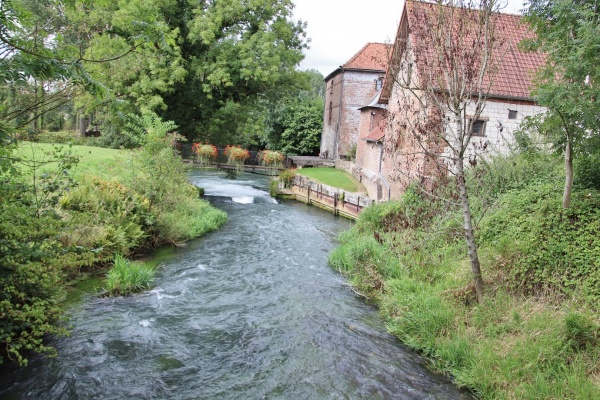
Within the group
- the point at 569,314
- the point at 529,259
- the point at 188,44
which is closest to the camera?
the point at 569,314

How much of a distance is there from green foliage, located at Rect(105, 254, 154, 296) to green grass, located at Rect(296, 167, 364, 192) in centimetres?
1555

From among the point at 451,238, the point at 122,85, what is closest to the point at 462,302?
the point at 451,238

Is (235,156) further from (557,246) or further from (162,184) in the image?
(557,246)

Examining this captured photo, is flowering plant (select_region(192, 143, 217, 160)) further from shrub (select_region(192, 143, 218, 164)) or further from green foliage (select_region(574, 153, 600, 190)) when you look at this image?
green foliage (select_region(574, 153, 600, 190))

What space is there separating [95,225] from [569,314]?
9992 mm

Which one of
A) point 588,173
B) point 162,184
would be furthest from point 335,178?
point 588,173

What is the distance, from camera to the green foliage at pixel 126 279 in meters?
8.84

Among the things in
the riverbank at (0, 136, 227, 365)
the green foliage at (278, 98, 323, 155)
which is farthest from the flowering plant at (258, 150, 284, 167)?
the green foliage at (278, 98, 323, 155)

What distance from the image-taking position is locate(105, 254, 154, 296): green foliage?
884 cm

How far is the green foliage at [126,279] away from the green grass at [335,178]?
15549 millimetres

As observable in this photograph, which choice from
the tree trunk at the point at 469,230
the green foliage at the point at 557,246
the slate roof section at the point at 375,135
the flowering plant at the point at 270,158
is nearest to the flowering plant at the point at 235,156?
the flowering plant at the point at 270,158

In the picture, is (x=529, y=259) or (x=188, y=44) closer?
(x=529, y=259)

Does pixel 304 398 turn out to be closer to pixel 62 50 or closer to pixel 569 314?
pixel 569 314

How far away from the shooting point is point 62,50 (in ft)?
13.8
